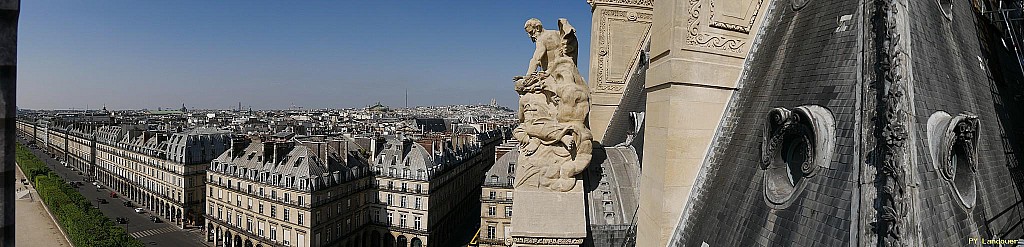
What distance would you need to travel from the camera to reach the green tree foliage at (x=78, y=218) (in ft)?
143

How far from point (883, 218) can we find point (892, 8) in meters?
2.13

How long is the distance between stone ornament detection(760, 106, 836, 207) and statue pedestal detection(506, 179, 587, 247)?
328cm

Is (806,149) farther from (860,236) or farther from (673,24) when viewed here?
(673,24)

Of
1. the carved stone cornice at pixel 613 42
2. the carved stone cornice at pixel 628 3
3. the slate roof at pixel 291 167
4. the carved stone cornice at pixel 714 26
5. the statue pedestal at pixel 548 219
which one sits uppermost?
the carved stone cornice at pixel 628 3

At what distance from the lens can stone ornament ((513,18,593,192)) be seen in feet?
30.5

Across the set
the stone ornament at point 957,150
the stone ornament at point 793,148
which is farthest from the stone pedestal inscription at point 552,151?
the stone ornament at point 957,150

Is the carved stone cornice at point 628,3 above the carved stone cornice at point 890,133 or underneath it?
above

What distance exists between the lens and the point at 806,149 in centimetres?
618

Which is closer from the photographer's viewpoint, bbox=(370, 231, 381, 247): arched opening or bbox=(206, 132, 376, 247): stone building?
bbox=(206, 132, 376, 247): stone building

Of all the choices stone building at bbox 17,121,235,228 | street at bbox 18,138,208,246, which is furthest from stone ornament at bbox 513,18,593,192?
stone building at bbox 17,121,235,228

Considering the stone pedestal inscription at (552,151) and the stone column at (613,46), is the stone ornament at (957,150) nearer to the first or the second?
the stone pedestal inscription at (552,151)

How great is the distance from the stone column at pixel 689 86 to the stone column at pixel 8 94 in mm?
7036

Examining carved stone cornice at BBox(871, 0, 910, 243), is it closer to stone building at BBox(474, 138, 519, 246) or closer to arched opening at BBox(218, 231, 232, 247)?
stone building at BBox(474, 138, 519, 246)

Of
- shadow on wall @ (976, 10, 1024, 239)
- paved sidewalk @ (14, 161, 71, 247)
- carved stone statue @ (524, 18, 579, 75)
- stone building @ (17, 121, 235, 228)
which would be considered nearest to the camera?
shadow on wall @ (976, 10, 1024, 239)
